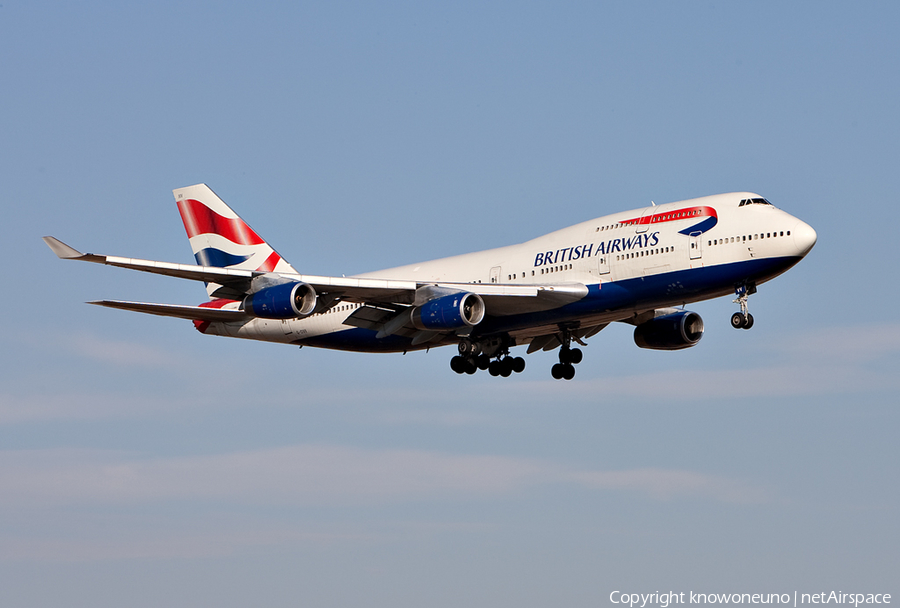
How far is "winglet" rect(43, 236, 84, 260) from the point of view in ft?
116

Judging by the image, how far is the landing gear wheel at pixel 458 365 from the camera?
158ft

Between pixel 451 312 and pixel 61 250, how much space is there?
45.1 ft

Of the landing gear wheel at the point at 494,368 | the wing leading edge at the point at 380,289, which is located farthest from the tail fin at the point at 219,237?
the landing gear wheel at the point at 494,368

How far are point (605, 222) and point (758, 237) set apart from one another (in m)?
6.12

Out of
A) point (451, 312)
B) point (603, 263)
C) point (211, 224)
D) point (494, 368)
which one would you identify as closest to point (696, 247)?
point (603, 263)

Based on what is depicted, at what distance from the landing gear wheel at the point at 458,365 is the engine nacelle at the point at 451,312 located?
556 centimetres

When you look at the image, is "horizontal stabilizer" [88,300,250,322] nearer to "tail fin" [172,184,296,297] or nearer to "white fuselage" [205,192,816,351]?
"tail fin" [172,184,296,297]

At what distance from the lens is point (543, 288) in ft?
139

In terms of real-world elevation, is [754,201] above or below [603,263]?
above

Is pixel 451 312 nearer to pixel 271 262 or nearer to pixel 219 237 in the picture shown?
pixel 271 262

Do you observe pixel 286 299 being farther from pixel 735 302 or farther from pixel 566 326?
pixel 735 302

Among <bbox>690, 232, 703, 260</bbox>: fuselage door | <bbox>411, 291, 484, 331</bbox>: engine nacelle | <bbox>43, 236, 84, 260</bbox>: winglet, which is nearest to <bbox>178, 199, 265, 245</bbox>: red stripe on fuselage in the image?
<bbox>411, 291, 484, 331</bbox>: engine nacelle

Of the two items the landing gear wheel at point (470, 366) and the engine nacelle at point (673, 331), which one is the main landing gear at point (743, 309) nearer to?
the engine nacelle at point (673, 331)

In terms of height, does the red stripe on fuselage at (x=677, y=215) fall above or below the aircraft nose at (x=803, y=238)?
above
